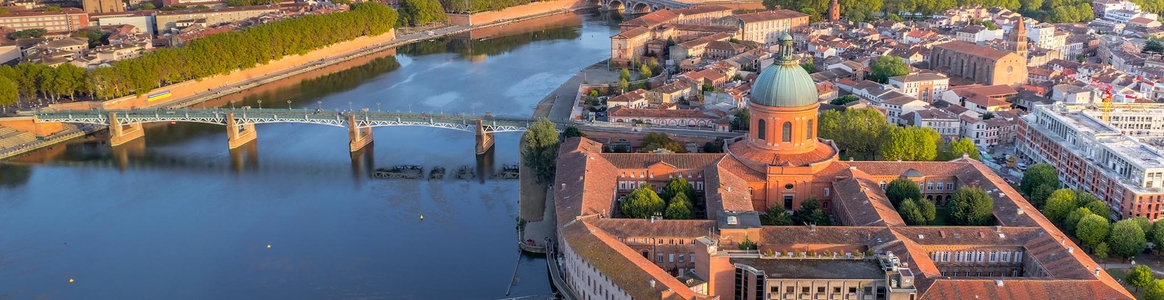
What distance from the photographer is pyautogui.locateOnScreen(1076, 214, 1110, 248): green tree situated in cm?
2941

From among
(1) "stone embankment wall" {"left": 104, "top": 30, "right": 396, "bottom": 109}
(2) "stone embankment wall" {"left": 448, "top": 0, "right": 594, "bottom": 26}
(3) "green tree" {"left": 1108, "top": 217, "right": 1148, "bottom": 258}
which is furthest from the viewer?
(2) "stone embankment wall" {"left": 448, "top": 0, "right": 594, "bottom": 26}

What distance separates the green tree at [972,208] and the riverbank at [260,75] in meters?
38.1

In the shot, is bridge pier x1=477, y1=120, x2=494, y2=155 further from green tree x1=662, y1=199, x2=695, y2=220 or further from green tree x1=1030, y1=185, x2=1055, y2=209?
green tree x1=1030, y1=185, x2=1055, y2=209

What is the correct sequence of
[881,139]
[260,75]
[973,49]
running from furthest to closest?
[260,75], [973,49], [881,139]

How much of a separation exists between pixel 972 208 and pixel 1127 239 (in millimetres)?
4132

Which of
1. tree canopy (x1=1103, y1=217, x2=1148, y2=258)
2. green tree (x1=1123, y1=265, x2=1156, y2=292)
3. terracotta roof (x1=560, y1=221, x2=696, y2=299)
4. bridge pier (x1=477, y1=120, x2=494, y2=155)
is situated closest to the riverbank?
bridge pier (x1=477, y1=120, x2=494, y2=155)

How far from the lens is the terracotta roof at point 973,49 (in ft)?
173

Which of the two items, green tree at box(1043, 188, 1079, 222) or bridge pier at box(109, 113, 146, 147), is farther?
bridge pier at box(109, 113, 146, 147)

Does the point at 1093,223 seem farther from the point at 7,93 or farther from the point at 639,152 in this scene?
the point at 7,93

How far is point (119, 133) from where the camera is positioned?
47531mm

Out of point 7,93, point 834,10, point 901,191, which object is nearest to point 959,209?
point 901,191

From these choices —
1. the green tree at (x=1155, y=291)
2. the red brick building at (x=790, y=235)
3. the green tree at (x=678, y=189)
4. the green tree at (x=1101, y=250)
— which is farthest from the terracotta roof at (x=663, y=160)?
the green tree at (x=1155, y=291)

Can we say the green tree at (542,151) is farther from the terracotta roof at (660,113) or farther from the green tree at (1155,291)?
the green tree at (1155,291)

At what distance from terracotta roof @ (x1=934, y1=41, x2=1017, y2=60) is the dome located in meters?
23.5
